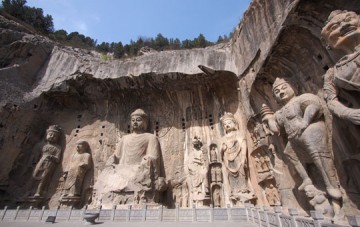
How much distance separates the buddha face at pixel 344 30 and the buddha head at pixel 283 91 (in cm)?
145

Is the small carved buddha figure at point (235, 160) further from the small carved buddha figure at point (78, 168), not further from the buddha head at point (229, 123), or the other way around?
the small carved buddha figure at point (78, 168)

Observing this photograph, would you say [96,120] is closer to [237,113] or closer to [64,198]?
[64,198]

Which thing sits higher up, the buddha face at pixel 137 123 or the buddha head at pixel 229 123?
the buddha face at pixel 137 123

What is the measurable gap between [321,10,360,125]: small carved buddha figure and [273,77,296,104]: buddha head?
1.19m

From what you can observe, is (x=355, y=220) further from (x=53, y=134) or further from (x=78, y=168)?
(x=53, y=134)

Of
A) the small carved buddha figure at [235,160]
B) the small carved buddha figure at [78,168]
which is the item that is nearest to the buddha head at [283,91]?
the small carved buddha figure at [235,160]

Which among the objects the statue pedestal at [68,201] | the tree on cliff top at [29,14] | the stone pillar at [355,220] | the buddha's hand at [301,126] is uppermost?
the tree on cliff top at [29,14]

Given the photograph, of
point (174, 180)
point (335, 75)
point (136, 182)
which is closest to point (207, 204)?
point (174, 180)

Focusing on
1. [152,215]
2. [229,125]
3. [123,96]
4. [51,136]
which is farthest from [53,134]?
[229,125]

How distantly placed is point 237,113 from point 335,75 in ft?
14.4

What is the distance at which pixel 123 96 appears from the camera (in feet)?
31.3

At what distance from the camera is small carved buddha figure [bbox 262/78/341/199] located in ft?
13.6

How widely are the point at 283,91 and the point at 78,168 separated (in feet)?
23.8

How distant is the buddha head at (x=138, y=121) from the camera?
28.9ft
